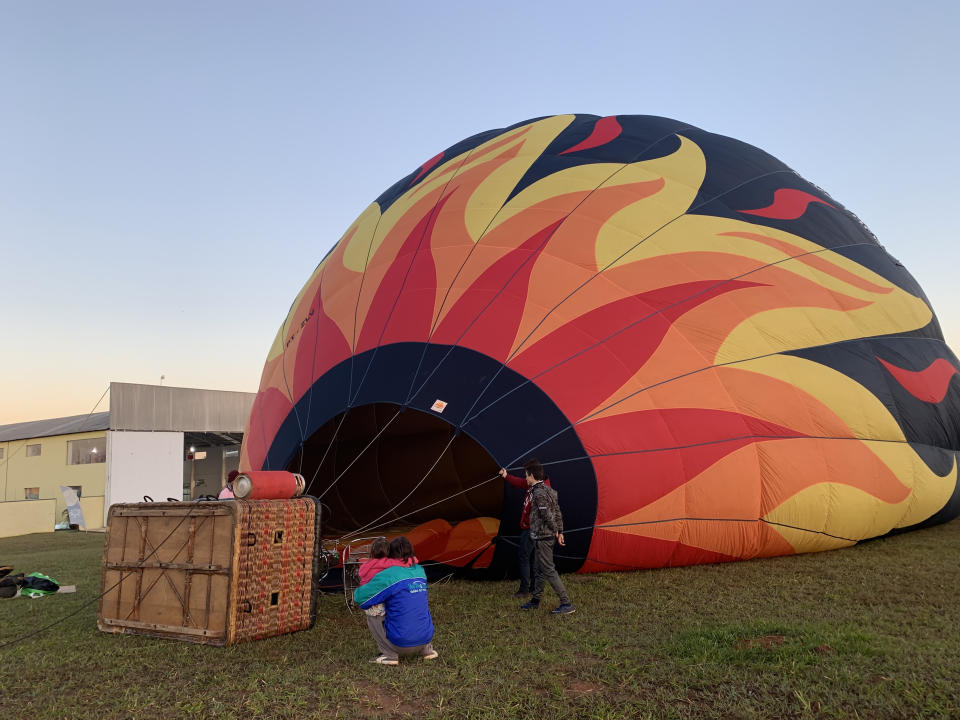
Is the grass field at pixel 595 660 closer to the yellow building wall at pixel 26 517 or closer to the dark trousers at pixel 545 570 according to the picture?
the dark trousers at pixel 545 570

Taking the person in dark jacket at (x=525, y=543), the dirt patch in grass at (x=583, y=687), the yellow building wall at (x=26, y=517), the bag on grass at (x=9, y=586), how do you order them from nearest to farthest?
1. the dirt patch in grass at (x=583, y=687)
2. the person in dark jacket at (x=525, y=543)
3. the bag on grass at (x=9, y=586)
4. the yellow building wall at (x=26, y=517)

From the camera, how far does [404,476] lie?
399 inches

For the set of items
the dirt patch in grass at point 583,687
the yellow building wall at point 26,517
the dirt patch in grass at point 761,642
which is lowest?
the yellow building wall at point 26,517

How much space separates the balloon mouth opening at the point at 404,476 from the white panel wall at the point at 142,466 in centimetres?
1470

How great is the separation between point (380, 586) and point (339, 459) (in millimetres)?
5793

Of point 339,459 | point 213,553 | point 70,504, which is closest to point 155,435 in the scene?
point 70,504

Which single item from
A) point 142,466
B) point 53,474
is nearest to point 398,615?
point 142,466

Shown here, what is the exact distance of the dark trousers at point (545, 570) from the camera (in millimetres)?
4969

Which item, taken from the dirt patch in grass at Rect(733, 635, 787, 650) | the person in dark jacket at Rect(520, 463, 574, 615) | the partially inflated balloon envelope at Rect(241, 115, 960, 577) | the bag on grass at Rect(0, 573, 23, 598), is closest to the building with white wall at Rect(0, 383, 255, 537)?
the bag on grass at Rect(0, 573, 23, 598)

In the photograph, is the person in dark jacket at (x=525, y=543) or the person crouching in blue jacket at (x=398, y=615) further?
the person in dark jacket at (x=525, y=543)

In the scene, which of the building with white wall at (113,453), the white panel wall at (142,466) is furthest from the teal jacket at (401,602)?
the white panel wall at (142,466)

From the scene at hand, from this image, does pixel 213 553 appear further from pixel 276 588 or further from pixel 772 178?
pixel 772 178

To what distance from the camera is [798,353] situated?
6508mm

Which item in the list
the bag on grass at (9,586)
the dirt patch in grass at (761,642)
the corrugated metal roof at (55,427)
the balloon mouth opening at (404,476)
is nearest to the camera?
the dirt patch in grass at (761,642)
